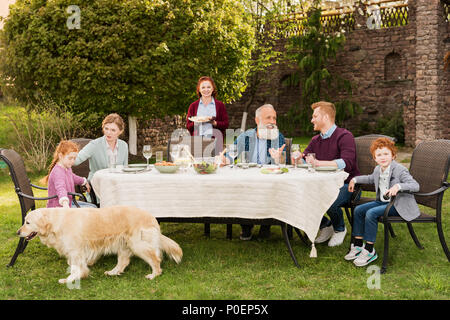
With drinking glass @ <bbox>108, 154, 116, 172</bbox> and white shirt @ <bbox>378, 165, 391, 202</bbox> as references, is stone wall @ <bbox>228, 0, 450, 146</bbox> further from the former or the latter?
drinking glass @ <bbox>108, 154, 116, 172</bbox>

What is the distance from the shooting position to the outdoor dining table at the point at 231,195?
438 cm

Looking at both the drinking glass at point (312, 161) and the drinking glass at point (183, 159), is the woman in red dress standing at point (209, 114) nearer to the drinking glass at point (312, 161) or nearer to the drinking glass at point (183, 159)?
the drinking glass at point (183, 159)

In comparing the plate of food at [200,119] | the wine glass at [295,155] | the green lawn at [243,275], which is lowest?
the green lawn at [243,275]

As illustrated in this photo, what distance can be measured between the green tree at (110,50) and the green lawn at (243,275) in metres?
7.06

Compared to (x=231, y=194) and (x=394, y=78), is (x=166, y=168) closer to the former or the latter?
(x=231, y=194)

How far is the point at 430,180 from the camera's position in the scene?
4.60m

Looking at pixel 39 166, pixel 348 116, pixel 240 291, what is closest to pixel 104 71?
pixel 39 166

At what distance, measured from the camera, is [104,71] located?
11.8 m

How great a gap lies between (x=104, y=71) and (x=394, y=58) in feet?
37.1

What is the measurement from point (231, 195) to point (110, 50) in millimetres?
8393

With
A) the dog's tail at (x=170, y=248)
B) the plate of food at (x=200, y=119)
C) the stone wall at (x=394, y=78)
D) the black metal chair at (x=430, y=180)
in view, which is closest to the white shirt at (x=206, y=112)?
the plate of food at (x=200, y=119)

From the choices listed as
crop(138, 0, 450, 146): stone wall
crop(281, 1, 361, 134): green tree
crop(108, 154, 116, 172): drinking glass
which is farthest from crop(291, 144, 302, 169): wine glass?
crop(281, 1, 361, 134): green tree
